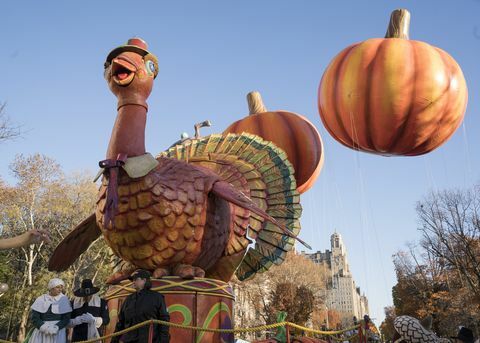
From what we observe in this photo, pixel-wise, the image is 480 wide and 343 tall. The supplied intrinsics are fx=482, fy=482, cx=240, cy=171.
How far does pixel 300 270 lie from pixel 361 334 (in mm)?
28286

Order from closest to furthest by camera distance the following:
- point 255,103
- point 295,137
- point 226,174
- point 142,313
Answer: point 142,313 → point 226,174 → point 295,137 → point 255,103

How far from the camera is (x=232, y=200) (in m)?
5.70

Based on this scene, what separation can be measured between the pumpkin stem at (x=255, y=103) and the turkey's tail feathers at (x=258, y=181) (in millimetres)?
2701

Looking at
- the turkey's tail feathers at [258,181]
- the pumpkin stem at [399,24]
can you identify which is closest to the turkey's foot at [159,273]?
the turkey's tail feathers at [258,181]

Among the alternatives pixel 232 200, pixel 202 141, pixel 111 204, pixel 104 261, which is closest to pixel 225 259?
pixel 232 200

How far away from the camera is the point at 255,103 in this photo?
1113 centimetres

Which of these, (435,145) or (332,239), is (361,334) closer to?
(435,145)

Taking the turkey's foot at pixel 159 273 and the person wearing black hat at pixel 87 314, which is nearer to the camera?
the person wearing black hat at pixel 87 314

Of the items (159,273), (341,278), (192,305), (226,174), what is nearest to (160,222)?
(159,273)

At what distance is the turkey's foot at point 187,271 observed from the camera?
5531 millimetres

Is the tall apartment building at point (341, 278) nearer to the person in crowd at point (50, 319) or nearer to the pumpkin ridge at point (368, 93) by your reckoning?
the pumpkin ridge at point (368, 93)

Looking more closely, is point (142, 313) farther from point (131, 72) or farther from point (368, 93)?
point (368, 93)

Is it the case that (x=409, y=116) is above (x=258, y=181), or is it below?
above

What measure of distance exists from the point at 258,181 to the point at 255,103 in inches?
146
